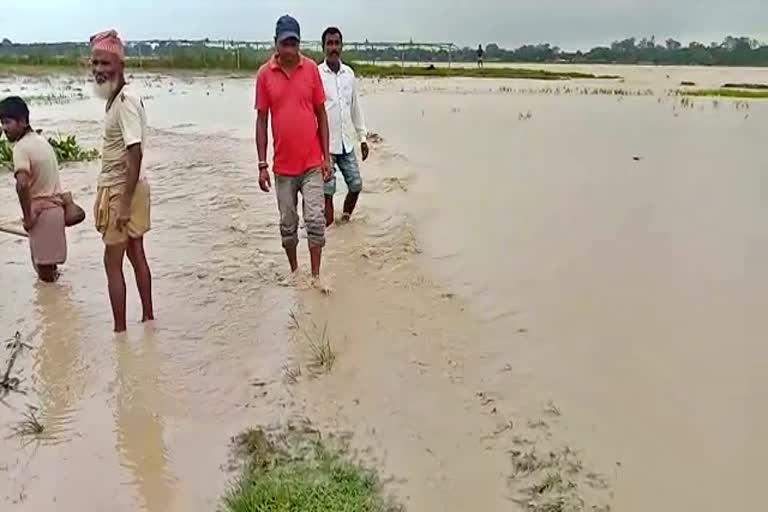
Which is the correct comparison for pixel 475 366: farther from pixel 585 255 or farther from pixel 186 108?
pixel 186 108

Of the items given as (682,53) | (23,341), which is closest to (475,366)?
(23,341)

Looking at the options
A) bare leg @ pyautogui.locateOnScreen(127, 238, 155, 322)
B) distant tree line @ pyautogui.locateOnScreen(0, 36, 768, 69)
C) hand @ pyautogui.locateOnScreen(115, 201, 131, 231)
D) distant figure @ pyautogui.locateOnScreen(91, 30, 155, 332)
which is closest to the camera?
distant figure @ pyautogui.locateOnScreen(91, 30, 155, 332)

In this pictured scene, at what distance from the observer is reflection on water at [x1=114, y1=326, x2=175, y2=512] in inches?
129

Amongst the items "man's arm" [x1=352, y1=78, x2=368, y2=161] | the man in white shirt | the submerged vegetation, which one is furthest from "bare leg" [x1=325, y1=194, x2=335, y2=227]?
the submerged vegetation

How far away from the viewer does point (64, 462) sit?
343 centimetres

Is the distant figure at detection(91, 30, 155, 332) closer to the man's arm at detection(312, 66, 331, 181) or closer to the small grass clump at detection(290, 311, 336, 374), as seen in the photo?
the small grass clump at detection(290, 311, 336, 374)

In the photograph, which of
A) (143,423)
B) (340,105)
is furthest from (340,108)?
(143,423)

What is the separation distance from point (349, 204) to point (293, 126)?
2.48 m

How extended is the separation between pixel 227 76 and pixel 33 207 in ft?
116

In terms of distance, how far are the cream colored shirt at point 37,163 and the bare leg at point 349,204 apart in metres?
2.61

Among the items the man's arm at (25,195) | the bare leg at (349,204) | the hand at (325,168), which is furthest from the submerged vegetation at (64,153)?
the hand at (325,168)

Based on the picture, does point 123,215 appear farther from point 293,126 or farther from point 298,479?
point 298,479

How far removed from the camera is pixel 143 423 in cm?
379

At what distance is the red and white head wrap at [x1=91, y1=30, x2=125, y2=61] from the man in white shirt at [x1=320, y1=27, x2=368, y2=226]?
2273 mm
